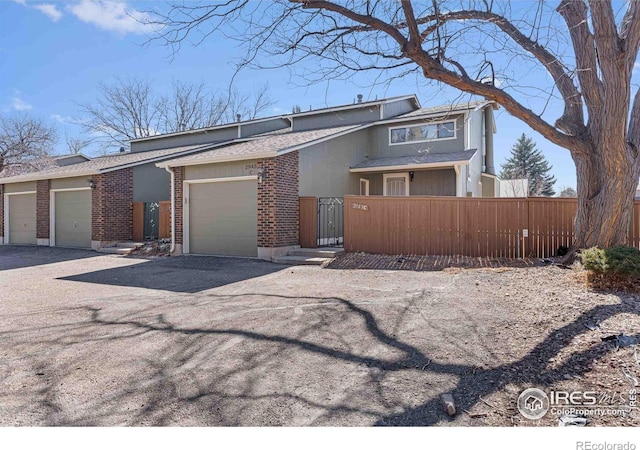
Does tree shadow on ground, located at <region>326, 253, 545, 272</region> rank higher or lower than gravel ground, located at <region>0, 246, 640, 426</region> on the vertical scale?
higher

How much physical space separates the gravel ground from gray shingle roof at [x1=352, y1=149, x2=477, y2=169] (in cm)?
700

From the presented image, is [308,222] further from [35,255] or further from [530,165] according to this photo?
[530,165]

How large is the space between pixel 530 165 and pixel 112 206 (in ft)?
148

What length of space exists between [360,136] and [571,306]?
1153 centimetres

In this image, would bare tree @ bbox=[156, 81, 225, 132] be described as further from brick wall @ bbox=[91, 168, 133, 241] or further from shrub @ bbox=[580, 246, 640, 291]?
shrub @ bbox=[580, 246, 640, 291]

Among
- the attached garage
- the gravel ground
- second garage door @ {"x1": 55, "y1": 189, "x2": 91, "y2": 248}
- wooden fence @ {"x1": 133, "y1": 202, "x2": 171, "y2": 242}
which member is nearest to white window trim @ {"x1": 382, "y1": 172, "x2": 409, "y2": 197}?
the attached garage

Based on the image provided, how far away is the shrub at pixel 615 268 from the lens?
5.37 meters

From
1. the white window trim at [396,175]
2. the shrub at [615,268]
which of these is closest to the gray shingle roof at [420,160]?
the white window trim at [396,175]

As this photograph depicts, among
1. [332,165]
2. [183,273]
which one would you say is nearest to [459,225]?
[332,165]

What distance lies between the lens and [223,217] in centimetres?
1212

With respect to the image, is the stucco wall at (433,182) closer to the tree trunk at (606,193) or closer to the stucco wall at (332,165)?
the stucco wall at (332,165)

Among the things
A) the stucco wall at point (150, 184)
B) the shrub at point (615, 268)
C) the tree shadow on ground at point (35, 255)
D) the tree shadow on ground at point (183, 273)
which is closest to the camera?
the shrub at point (615, 268)

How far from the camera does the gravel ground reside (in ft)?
9.44

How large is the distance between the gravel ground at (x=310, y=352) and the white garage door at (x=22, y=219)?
1240cm
